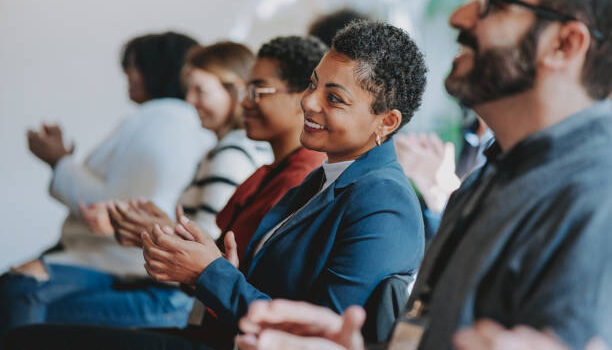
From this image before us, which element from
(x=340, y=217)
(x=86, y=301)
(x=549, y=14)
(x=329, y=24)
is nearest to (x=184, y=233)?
(x=340, y=217)

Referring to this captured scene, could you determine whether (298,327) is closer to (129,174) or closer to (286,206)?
(286,206)

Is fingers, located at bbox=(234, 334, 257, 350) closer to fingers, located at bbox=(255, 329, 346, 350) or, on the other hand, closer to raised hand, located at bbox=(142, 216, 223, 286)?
fingers, located at bbox=(255, 329, 346, 350)

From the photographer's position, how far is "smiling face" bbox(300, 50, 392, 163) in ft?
4.25

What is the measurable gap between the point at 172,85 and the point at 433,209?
1.37 meters

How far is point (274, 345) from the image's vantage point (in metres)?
0.75

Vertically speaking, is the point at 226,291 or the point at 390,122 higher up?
the point at 390,122

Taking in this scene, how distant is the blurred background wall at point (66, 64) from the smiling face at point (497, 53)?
3.55 metres

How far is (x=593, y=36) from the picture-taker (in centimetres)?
77

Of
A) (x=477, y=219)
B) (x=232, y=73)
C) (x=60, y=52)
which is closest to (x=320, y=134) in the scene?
(x=477, y=219)

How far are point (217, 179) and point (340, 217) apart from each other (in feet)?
2.91

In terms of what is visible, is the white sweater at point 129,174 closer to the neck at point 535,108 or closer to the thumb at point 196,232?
the thumb at point 196,232

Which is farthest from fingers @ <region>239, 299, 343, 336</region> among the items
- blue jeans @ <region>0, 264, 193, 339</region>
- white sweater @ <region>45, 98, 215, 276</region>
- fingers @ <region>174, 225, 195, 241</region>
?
white sweater @ <region>45, 98, 215, 276</region>

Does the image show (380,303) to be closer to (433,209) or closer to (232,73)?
(433,209)

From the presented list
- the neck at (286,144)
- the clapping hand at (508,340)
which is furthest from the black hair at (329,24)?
the clapping hand at (508,340)
